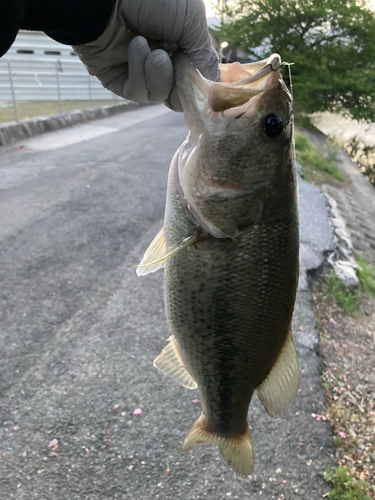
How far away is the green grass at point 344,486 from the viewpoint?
2516mm

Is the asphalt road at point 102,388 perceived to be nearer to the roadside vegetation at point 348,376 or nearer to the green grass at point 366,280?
the roadside vegetation at point 348,376

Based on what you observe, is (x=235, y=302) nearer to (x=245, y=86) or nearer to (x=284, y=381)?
(x=284, y=381)

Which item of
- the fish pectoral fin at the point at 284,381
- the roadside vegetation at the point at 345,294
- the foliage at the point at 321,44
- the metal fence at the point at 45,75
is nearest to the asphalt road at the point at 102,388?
the roadside vegetation at the point at 345,294

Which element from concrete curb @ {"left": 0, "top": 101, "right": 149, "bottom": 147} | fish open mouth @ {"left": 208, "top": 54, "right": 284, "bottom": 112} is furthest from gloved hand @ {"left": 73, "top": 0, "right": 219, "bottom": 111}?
concrete curb @ {"left": 0, "top": 101, "right": 149, "bottom": 147}

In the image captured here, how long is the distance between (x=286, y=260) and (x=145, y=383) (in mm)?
2189

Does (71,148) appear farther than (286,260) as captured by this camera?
Yes

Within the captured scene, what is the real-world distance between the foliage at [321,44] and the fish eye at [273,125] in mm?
22305

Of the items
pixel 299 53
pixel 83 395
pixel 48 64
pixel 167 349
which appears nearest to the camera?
pixel 167 349

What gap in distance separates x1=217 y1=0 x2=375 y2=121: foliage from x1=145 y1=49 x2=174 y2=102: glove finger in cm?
2202

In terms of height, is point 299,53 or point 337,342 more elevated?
point 299,53

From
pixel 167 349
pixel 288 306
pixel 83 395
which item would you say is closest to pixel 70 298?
pixel 83 395

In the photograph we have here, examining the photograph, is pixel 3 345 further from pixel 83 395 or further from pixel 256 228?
pixel 256 228

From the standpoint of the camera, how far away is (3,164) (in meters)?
8.38

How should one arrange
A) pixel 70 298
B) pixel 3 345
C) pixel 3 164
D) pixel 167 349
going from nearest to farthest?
pixel 167 349
pixel 3 345
pixel 70 298
pixel 3 164
